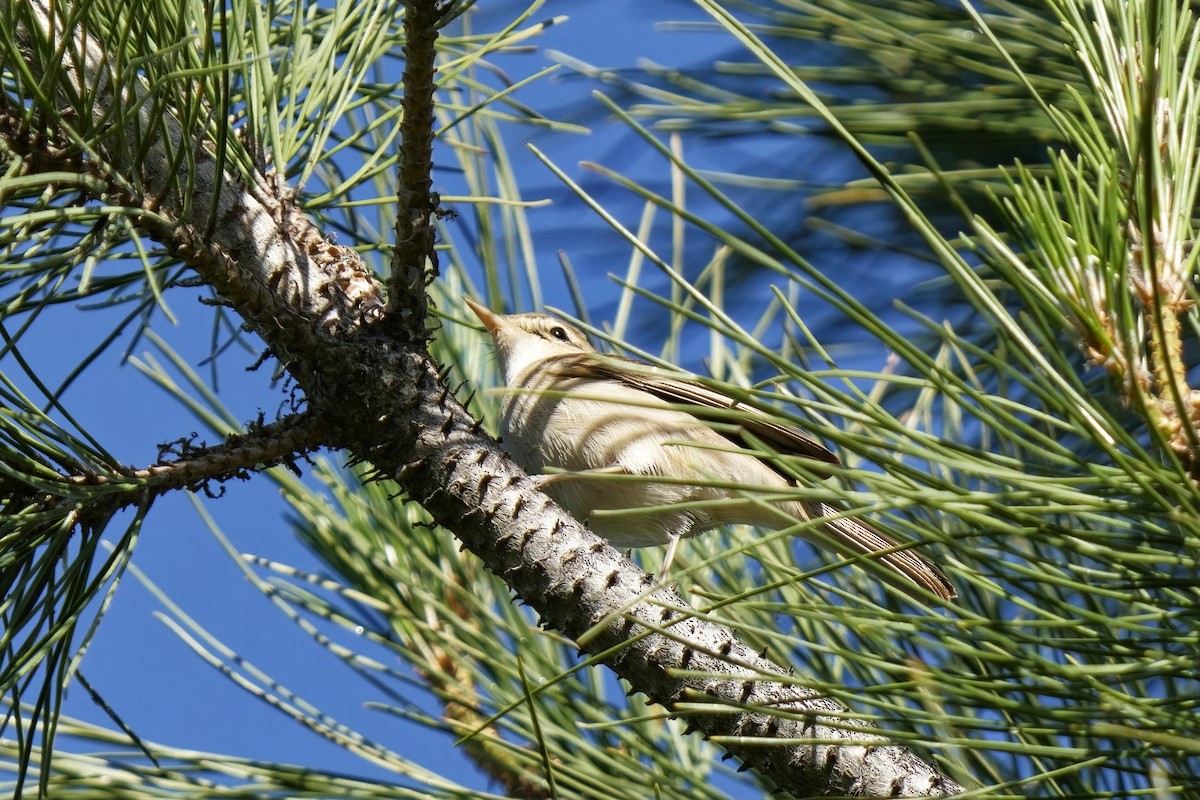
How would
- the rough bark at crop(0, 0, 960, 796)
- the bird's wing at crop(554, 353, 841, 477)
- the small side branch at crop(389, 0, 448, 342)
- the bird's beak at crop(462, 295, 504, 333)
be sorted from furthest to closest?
1. the bird's beak at crop(462, 295, 504, 333)
2. the bird's wing at crop(554, 353, 841, 477)
3. the rough bark at crop(0, 0, 960, 796)
4. the small side branch at crop(389, 0, 448, 342)

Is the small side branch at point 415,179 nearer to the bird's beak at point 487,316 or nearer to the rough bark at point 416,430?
the rough bark at point 416,430

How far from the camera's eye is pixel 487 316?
3021mm

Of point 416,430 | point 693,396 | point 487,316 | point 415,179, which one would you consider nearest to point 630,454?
point 693,396

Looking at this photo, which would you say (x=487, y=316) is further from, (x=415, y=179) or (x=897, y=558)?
(x=415, y=179)

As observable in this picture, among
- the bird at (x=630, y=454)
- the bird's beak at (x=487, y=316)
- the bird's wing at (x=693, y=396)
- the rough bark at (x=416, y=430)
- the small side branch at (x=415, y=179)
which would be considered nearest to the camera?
the small side branch at (x=415, y=179)

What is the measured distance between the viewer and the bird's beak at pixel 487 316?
296 centimetres

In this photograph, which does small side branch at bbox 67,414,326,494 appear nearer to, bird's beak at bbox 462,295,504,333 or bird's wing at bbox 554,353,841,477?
bird's wing at bbox 554,353,841,477

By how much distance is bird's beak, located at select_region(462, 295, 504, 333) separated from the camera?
9.70ft

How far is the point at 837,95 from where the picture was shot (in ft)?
9.71

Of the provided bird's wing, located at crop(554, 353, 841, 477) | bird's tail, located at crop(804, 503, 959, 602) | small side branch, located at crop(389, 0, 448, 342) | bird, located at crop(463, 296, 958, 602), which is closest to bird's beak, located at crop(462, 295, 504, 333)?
bird, located at crop(463, 296, 958, 602)

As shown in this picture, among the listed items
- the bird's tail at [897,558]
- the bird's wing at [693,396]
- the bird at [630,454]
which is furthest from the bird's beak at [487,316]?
the bird's tail at [897,558]

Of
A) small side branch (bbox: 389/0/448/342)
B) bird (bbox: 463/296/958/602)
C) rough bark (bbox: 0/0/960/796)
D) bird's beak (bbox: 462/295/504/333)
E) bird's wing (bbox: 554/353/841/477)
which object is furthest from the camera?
bird's beak (bbox: 462/295/504/333)

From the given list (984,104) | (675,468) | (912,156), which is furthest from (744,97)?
(675,468)

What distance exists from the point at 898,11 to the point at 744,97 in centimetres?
49
